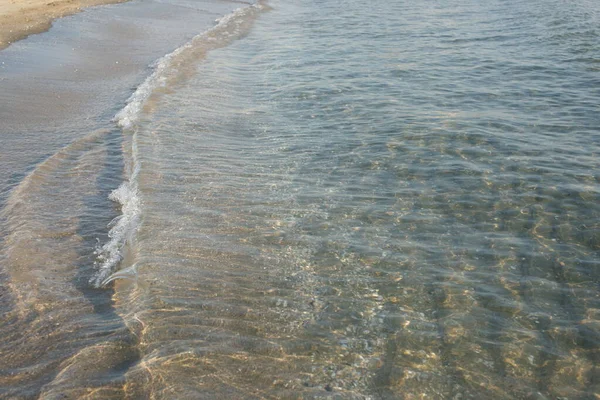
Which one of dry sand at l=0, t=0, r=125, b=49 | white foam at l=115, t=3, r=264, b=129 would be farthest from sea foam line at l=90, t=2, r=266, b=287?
dry sand at l=0, t=0, r=125, b=49

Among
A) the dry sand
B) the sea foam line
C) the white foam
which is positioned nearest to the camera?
the sea foam line

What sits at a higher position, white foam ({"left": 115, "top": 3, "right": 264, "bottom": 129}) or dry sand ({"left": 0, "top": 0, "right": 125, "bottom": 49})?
dry sand ({"left": 0, "top": 0, "right": 125, "bottom": 49})

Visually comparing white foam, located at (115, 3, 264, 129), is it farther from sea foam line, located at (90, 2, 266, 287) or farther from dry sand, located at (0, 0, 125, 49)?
dry sand, located at (0, 0, 125, 49)

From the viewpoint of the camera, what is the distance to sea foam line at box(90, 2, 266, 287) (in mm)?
5633

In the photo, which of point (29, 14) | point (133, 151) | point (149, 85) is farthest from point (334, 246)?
point (29, 14)

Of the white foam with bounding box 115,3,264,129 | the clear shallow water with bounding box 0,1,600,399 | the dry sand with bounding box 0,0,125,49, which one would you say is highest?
the dry sand with bounding box 0,0,125,49

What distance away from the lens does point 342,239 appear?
604 centimetres

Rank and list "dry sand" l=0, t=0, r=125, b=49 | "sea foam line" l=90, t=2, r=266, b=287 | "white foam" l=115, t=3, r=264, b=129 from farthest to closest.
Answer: "dry sand" l=0, t=0, r=125, b=49 < "white foam" l=115, t=3, r=264, b=129 < "sea foam line" l=90, t=2, r=266, b=287

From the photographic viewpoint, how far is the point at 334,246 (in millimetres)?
5906

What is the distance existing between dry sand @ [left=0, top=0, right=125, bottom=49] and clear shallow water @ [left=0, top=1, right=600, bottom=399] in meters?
7.75

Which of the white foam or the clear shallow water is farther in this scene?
the white foam

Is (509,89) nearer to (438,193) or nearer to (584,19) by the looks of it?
(438,193)

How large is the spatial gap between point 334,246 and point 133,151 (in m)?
4.24

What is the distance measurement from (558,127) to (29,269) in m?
8.52
